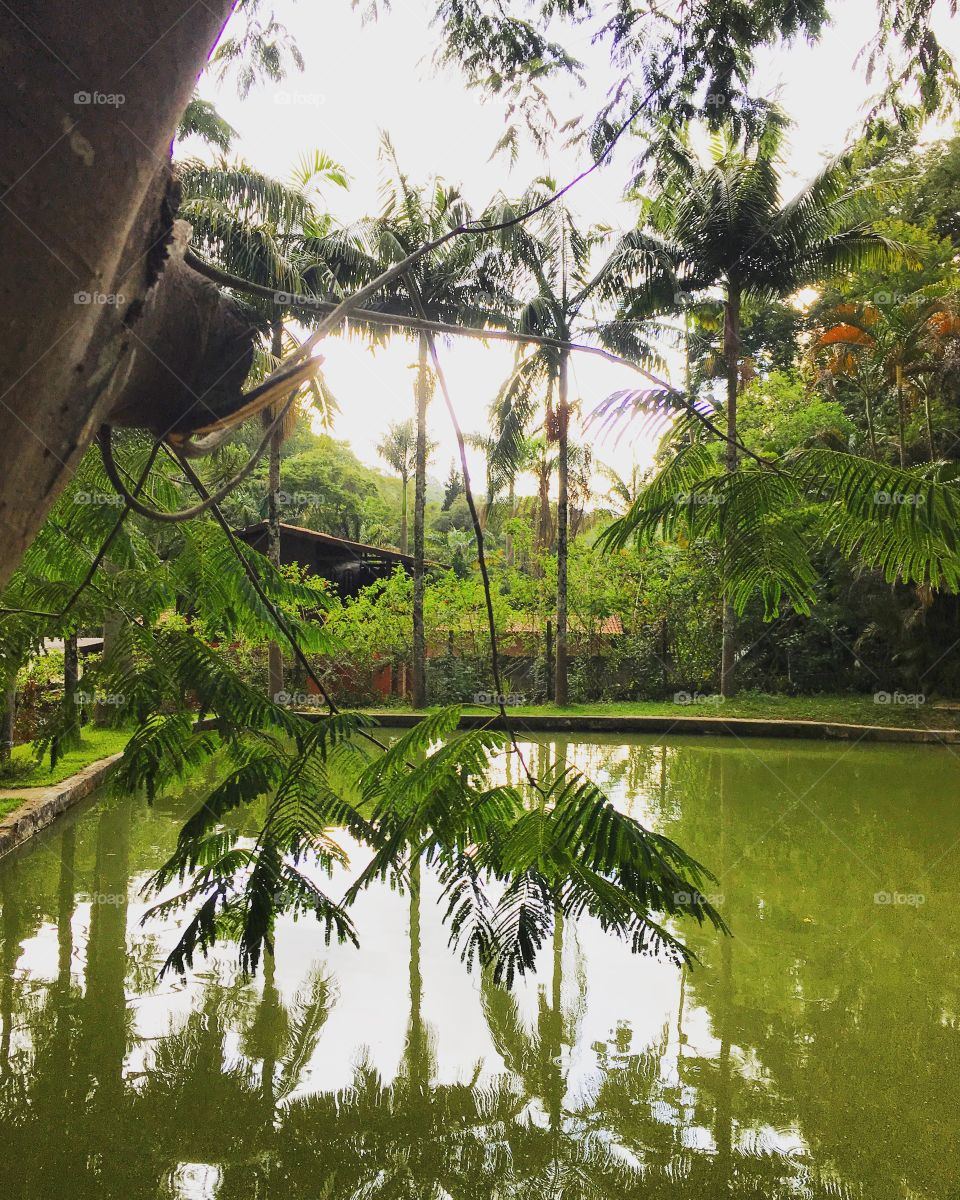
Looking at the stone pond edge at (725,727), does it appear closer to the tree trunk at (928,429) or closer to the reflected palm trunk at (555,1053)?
the tree trunk at (928,429)

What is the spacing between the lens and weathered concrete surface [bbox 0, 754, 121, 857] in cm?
596

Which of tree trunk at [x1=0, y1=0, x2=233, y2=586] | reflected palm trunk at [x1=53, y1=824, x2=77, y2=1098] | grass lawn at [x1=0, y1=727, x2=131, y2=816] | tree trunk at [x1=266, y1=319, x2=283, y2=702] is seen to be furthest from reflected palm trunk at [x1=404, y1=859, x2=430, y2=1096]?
tree trunk at [x1=266, y1=319, x2=283, y2=702]

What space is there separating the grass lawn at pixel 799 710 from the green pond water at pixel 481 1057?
788 centimetres

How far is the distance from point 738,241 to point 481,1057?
1333 cm

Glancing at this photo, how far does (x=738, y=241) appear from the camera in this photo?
1389 cm

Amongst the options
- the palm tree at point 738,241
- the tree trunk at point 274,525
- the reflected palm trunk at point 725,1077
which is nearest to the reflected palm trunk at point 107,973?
the reflected palm trunk at point 725,1077

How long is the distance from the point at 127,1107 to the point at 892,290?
1770 centimetres

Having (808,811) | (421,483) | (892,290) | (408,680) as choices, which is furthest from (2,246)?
(892,290)

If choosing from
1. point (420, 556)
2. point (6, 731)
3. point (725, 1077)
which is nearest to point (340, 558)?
point (420, 556)

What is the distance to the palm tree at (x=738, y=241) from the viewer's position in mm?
13547

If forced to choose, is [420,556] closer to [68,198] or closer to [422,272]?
[422,272]

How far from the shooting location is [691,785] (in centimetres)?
899

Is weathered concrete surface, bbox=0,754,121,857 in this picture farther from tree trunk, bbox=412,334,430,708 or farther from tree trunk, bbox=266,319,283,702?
tree trunk, bbox=412,334,430,708

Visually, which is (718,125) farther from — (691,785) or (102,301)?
(691,785)
